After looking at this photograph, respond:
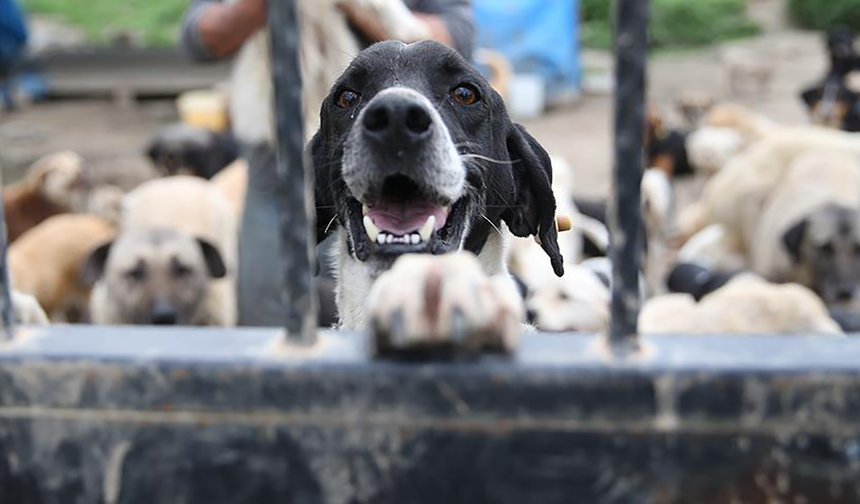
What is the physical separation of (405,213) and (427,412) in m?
1.21

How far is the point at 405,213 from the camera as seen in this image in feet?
7.49

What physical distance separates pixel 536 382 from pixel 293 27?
474mm

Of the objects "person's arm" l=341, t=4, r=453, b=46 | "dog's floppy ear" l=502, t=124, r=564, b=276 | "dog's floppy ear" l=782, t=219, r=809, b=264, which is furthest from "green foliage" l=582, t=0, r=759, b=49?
"dog's floppy ear" l=502, t=124, r=564, b=276

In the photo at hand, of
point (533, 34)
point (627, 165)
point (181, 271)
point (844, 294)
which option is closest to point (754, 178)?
point (844, 294)

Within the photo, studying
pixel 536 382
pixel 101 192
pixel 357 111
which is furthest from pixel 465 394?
pixel 101 192

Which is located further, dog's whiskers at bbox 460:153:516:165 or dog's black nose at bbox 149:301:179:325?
dog's black nose at bbox 149:301:179:325

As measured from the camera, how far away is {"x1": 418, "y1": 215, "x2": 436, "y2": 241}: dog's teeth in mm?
2219

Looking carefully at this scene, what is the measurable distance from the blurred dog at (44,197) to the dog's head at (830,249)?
5.57m

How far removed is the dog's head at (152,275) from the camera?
5.64 meters

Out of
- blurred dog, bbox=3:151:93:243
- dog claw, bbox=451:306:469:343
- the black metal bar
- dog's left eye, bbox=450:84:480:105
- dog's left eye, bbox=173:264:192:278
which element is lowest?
dog's left eye, bbox=173:264:192:278

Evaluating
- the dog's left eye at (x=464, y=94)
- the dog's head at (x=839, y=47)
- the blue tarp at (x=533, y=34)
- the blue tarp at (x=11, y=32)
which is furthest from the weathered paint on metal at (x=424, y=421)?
the blue tarp at (x=533, y=34)

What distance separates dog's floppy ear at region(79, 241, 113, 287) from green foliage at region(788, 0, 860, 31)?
65.0ft

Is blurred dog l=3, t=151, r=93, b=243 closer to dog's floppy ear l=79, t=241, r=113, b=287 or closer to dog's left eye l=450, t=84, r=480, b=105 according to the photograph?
dog's floppy ear l=79, t=241, r=113, b=287

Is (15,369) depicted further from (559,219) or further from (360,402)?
(559,219)
